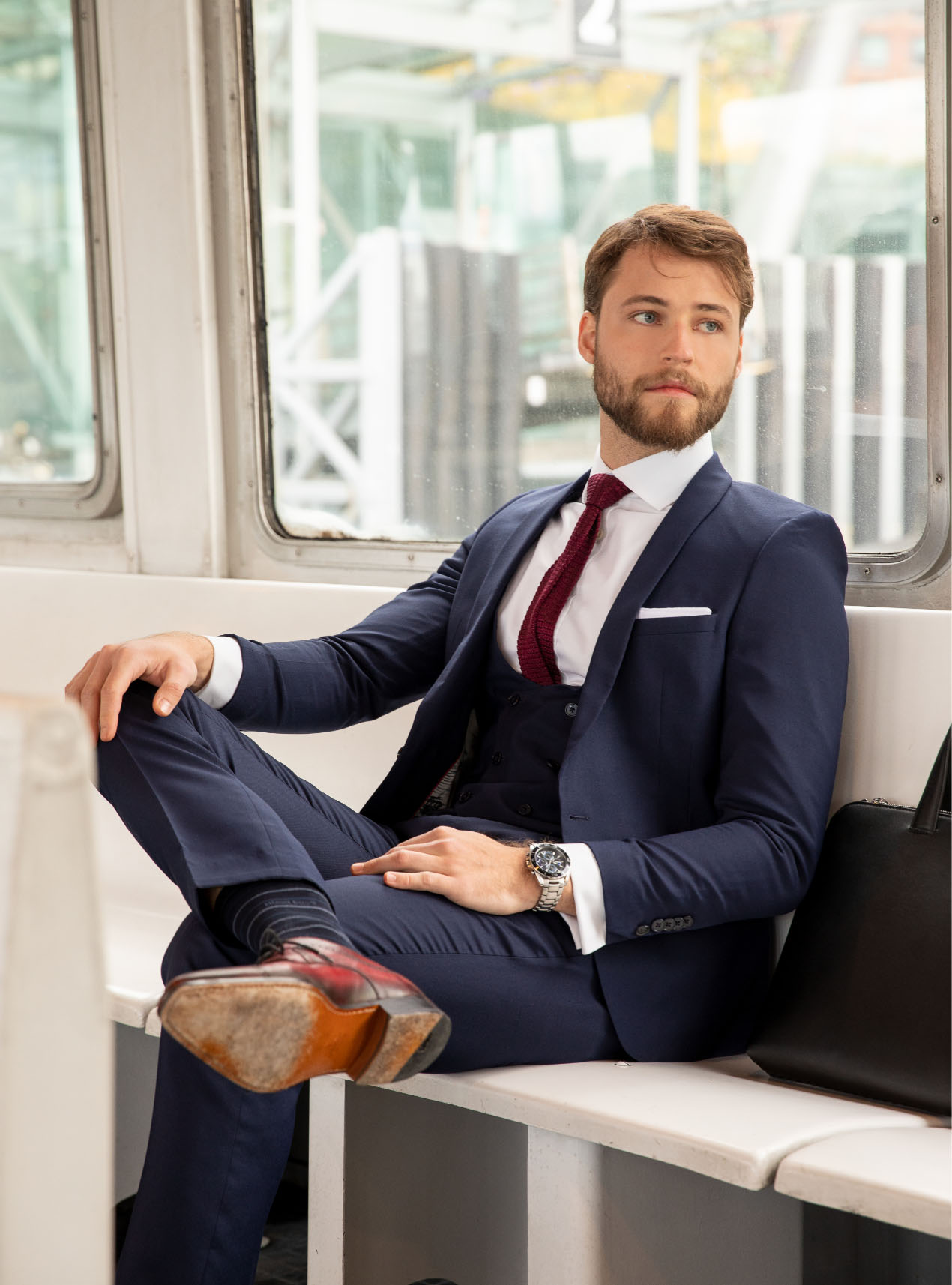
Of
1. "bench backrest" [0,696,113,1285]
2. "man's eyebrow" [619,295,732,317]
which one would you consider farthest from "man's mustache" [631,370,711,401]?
"bench backrest" [0,696,113,1285]

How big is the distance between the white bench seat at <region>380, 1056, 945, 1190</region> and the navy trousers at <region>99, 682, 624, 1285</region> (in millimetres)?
47

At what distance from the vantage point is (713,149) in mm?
2656

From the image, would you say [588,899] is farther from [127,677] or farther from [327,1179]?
[127,677]

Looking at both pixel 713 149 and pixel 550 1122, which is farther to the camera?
pixel 713 149

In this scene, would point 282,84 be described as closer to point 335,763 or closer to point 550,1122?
point 335,763

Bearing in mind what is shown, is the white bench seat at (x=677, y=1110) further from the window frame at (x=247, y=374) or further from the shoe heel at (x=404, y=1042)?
the window frame at (x=247, y=374)

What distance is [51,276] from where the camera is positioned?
4.07 meters

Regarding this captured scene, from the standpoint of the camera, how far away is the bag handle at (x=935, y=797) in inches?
77.8

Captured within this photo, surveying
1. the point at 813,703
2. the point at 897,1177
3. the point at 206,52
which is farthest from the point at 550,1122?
the point at 206,52

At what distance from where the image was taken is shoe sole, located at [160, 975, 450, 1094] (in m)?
1.49

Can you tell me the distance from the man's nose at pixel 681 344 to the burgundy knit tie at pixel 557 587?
21cm

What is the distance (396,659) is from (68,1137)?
168 centimetres

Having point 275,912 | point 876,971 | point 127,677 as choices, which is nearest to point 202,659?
point 127,677

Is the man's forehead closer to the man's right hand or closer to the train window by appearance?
the man's right hand
